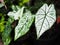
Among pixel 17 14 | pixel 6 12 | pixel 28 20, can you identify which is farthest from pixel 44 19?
pixel 6 12

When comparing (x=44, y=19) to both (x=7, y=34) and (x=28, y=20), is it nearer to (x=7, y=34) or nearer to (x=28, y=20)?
(x=28, y=20)

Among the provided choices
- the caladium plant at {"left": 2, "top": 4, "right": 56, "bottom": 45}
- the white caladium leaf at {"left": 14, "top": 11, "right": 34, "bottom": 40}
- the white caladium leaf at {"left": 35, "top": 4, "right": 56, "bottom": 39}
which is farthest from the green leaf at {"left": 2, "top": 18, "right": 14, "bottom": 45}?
the white caladium leaf at {"left": 35, "top": 4, "right": 56, "bottom": 39}

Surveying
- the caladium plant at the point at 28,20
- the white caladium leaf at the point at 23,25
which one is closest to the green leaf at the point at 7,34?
the caladium plant at the point at 28,20

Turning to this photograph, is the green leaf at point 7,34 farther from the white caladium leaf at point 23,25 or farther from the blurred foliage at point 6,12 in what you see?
the white caladium leaf at point 23,25

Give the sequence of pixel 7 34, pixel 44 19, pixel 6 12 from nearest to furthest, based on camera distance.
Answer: pixel 44 19
pixel 7 34
pixel 6 12

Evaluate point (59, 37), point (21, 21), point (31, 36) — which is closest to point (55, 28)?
point (59, 37)

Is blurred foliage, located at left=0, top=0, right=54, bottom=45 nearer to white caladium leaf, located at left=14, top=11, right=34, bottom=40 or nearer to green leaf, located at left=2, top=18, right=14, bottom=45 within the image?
green leaf, located at left=2, top=18, right=14, bottom=45
